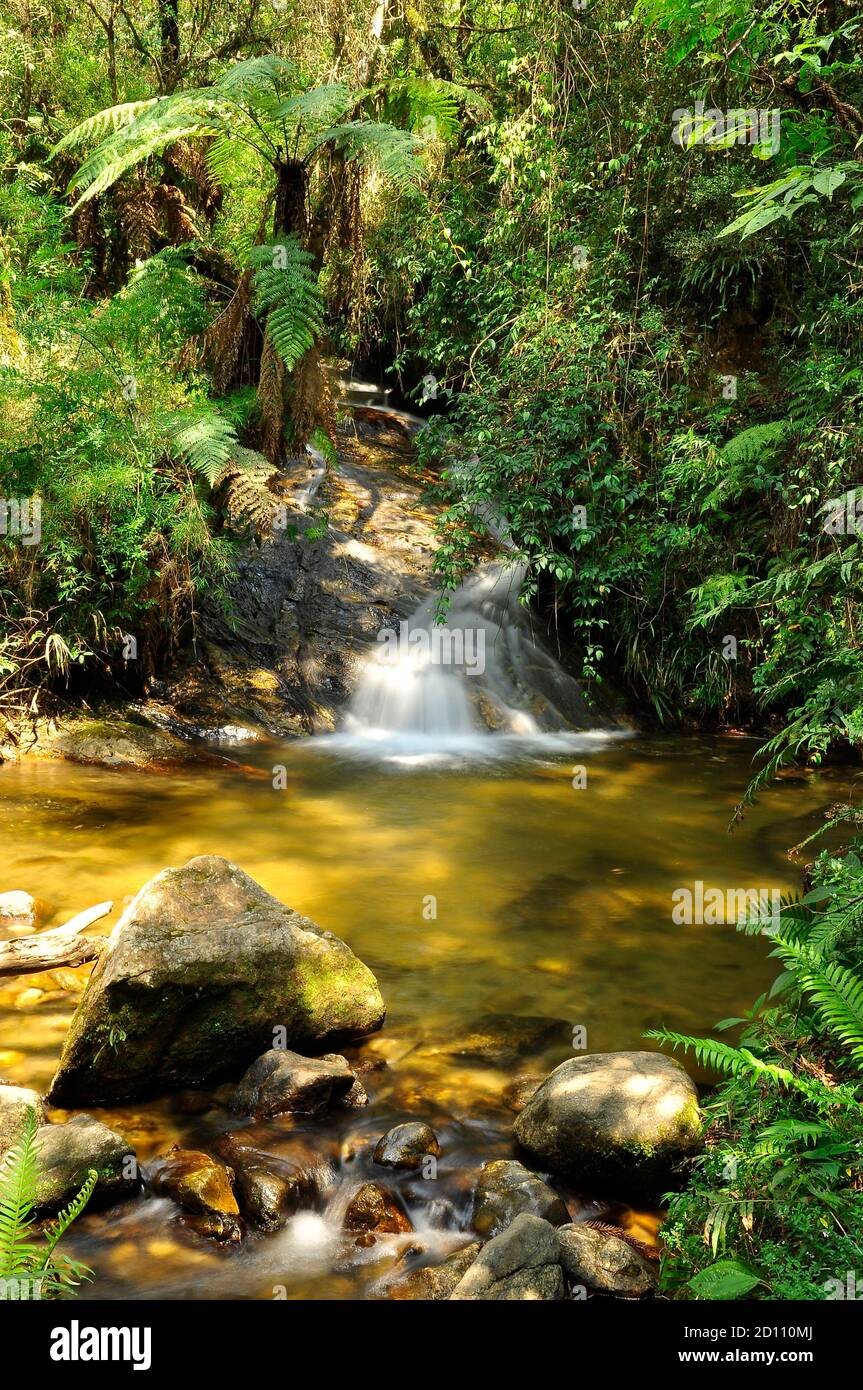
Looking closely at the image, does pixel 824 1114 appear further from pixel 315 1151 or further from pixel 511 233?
pixel 511 233

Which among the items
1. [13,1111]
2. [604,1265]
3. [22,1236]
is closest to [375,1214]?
[604,1265]

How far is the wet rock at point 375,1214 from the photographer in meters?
3.17

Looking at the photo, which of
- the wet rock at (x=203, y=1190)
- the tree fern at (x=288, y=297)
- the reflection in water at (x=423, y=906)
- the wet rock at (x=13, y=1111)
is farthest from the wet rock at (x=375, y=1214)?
the tree fern at (x=288, y=297)

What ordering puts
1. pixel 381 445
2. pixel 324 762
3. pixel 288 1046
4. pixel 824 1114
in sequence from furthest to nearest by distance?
pixel 381 445
pixel 324 762
pixel 288 1046
pixel 824 1114

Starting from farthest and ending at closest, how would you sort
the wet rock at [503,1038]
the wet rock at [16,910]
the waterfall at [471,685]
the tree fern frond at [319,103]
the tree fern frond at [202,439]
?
the waterfall at [471,685], the tree fern frond at [202,439], the tree fern frond at [319,103], the wet rock at [16,910], the wet rock at [503,1038]

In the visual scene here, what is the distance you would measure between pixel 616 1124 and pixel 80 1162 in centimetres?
177

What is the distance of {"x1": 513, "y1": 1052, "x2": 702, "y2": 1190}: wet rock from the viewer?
10.8 feet

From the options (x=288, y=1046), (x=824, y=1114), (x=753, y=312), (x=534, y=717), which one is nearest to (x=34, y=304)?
(x=534, y=717)

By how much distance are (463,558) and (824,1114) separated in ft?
24.5

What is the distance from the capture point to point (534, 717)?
9664 mm

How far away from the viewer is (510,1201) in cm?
320

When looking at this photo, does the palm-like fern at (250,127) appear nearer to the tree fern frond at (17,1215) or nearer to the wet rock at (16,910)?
the wet rock at (16,910)

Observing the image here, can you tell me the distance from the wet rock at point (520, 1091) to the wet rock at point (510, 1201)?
47cm

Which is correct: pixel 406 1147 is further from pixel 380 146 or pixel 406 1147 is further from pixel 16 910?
pixel 380 146
